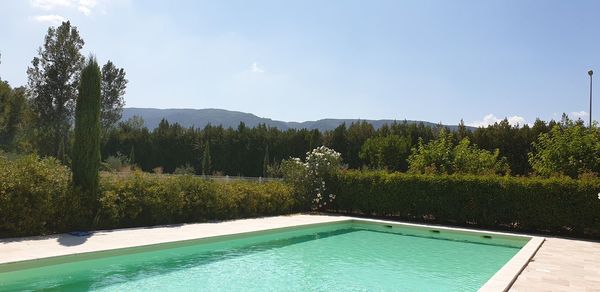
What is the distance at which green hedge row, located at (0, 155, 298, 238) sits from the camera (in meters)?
9.51

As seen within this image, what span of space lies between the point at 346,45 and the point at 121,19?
805cm

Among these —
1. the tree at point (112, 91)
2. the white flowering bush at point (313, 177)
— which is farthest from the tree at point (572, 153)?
the tree at point (112, 91)

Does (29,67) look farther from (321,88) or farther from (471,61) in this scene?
(471,61)

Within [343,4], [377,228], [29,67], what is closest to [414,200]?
[377,228]

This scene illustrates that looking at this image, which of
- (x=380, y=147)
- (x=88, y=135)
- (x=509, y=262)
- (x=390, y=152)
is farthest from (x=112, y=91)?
(x=509, y=262)

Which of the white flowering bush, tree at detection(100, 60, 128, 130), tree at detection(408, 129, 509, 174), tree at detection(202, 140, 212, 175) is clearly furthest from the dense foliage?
tree at detection(408, 129, 509, 174)

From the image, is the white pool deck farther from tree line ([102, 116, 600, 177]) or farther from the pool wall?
tree line ([102, 116, 600, 177])

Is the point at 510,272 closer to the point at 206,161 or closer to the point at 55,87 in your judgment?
the point at 206,161

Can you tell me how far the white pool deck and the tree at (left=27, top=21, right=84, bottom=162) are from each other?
20476 millimetres

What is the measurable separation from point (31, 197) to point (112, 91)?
102ft

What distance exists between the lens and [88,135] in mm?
11453

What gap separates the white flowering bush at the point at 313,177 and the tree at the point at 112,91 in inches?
992

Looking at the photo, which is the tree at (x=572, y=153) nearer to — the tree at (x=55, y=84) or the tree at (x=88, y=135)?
the tree at (x=88, y=135)

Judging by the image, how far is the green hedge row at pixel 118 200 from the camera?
374 inches
